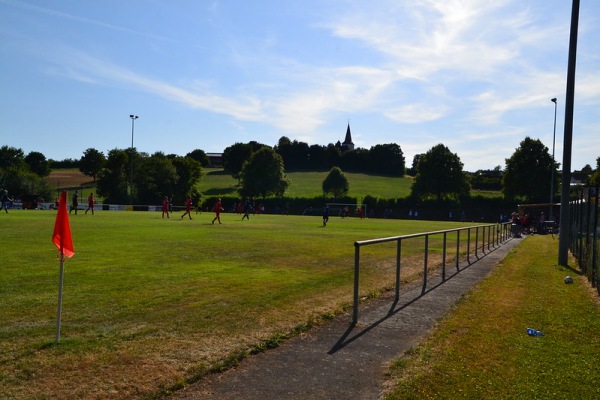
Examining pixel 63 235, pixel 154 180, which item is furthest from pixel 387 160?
pixel 63 235

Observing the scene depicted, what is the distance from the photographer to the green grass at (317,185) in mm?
109444

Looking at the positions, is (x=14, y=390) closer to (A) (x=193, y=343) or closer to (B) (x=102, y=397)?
(B) (x=102, y=397)

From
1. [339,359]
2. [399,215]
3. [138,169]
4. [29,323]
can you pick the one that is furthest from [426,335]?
[138,169]

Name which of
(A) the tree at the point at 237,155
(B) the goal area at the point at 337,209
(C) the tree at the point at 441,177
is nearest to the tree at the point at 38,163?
(A) the tree at the point at 237,155

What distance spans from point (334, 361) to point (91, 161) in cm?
13524

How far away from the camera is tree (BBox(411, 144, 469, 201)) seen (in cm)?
9147

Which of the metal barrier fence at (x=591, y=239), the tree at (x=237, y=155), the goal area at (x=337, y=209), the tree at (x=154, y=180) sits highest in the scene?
the tree at (x=237, y=155)

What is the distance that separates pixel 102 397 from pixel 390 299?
21.2 feet

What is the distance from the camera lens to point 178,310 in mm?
8070

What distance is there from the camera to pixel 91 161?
425 ft

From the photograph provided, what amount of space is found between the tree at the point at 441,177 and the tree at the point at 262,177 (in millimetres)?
26778

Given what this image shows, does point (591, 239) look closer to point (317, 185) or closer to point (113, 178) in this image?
point (113, 178)

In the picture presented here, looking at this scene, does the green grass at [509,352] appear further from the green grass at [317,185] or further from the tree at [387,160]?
the tree at [387,160]

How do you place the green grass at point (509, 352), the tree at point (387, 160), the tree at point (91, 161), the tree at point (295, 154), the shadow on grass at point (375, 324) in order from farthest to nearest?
the tree at point (295, 154) < the tree at point (387, 160) < the tree at point (91, 161) < the shadow on grass at point (375, 324) < the green grass at point (509, 352)
